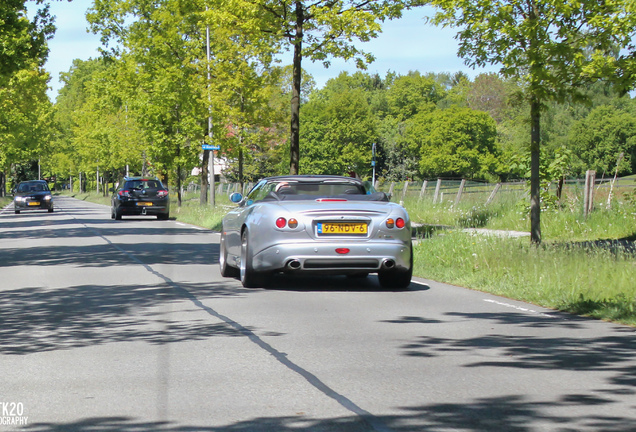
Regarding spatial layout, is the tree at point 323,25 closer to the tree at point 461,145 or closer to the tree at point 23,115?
the tree at point 23,115

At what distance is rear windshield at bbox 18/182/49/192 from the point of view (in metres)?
45.2

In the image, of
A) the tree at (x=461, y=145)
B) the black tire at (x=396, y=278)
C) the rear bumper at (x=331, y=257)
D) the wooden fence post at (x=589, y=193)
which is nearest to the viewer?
the rear bumper at (x=331, y=257)

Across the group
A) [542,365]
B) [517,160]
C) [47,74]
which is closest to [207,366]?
[542,365]

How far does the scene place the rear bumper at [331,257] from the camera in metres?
10.5

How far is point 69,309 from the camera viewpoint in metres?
9.41

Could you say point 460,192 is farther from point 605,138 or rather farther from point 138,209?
point 605,138

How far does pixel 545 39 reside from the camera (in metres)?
12.8

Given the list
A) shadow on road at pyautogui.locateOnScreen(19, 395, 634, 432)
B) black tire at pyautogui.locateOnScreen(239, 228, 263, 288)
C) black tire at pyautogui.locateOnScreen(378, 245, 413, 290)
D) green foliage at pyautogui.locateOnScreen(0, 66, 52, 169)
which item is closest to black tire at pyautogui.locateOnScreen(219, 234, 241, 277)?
black tire at pyautogui.locateOnScreen(239, 228, 263, 288)

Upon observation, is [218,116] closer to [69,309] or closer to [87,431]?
[69,309]

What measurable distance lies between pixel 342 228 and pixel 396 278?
3.89 feet

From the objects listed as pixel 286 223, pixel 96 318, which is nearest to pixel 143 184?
pixel 286 223

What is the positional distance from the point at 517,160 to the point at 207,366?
18.3m

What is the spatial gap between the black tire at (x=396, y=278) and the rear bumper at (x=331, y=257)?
385 millimetres

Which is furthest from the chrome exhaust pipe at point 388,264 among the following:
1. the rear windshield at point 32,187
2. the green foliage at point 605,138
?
the green foliage at point 605,138
